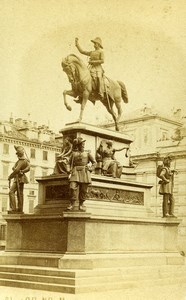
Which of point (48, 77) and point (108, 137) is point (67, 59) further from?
point (48, 77)

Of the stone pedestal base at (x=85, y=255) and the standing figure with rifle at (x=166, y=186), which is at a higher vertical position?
the standing figure with rifle at (x=166, y=186)

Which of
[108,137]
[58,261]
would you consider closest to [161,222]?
[108,137]

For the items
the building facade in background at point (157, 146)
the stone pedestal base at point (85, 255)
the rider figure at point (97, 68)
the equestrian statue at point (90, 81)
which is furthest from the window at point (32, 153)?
the stone pedestal base at point (85, 255)

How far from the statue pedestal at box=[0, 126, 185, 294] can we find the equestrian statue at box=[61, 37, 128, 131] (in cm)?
147

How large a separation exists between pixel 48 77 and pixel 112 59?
2563 mm

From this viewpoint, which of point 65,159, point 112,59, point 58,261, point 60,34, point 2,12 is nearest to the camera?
point 58,261

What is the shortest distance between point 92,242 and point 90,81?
5512 mm

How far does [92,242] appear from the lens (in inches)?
591

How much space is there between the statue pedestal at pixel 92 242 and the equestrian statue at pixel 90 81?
4.83ft

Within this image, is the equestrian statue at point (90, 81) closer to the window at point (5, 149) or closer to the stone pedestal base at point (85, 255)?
the stone pedestal base at point (85, 255)

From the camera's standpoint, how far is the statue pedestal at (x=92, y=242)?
555 inches

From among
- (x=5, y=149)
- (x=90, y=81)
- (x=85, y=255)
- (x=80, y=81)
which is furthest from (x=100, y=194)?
(x=5, y=149)

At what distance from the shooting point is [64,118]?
23.1 m

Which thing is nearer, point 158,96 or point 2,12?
point 2,12
